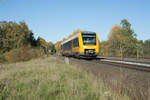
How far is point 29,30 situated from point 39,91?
59.6m

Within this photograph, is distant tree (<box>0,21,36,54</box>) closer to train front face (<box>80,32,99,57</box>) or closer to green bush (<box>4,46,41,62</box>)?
green bush (<box>4,46,41,62</box>)

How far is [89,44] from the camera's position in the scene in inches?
684

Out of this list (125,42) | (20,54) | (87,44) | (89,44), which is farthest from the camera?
(125,42)

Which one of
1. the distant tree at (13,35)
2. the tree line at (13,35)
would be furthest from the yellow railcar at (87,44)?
the distant tree at (13,35)

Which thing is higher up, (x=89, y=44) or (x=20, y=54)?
(x=89, y=44)

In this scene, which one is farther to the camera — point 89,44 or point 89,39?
point 89,39

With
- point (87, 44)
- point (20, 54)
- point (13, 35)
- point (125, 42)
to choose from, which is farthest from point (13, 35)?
point (87, 44)

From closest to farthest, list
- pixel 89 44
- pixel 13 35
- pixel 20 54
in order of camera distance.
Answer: pixel 89 44 → pixel 20 54 → pixel 13 35

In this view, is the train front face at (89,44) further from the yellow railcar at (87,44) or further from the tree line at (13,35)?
the tree line at (13,35)

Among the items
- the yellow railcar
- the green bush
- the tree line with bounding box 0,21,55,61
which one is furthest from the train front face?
the tree line with bounding box 0,21,55,61

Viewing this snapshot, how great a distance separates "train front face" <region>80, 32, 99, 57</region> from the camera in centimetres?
1692

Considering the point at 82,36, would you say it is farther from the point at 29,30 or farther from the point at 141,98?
the point at 29,30

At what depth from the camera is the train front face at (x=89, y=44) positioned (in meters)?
16.9

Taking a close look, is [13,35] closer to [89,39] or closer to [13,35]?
[13,35]
